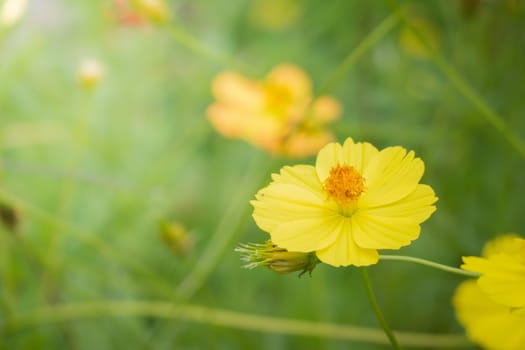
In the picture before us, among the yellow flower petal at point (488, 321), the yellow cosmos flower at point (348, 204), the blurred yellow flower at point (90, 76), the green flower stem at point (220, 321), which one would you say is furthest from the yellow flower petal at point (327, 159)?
the blurred yellow flower at point (90, 76)

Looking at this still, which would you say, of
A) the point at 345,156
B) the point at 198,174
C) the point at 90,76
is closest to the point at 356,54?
the point at 345,156

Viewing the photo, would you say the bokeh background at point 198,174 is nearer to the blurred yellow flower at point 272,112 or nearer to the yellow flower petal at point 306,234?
the blurred yellow flower at point 272,112

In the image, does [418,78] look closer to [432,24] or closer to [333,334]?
[432,24]

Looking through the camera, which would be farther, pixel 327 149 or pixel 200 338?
pixel 200 338

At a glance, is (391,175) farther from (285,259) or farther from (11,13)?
(11,13)

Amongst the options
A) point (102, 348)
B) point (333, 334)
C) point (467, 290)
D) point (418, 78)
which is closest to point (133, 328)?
point (102, 348)

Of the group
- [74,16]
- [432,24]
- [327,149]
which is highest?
[432,24]

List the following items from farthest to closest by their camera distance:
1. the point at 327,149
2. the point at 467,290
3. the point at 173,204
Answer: the point at 173,204, the point at 467,290, the point at 327,149
